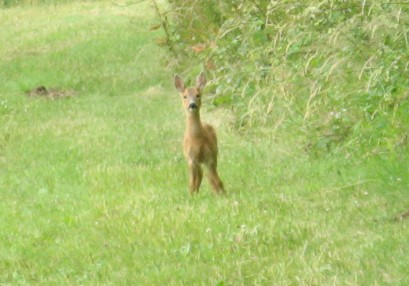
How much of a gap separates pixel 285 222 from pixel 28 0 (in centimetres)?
2752

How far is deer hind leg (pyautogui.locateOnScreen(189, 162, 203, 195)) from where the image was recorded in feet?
34.4

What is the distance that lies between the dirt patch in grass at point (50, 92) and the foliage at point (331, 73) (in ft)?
21.7

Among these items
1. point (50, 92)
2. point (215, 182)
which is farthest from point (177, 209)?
point (50, 92)

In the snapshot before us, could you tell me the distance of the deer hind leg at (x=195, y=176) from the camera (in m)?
10.5

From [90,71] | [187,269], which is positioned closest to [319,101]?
[187,269]

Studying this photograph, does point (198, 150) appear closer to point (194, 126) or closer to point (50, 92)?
Result: point (194, 126)

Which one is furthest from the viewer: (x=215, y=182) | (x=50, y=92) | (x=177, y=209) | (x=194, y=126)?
(x=50, y=92)

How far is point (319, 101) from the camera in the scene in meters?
10.1

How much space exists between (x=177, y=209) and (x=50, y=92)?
478 inches

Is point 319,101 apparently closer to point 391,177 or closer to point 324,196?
point 324,196

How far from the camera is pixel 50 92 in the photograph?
70.6 feet

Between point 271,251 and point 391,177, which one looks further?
point 391,177

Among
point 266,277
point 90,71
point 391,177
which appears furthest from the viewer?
point 90,71

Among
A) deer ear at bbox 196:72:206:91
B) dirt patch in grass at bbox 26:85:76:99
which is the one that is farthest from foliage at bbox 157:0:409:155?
dirt patch in grass at bbox 26:85:76:99
